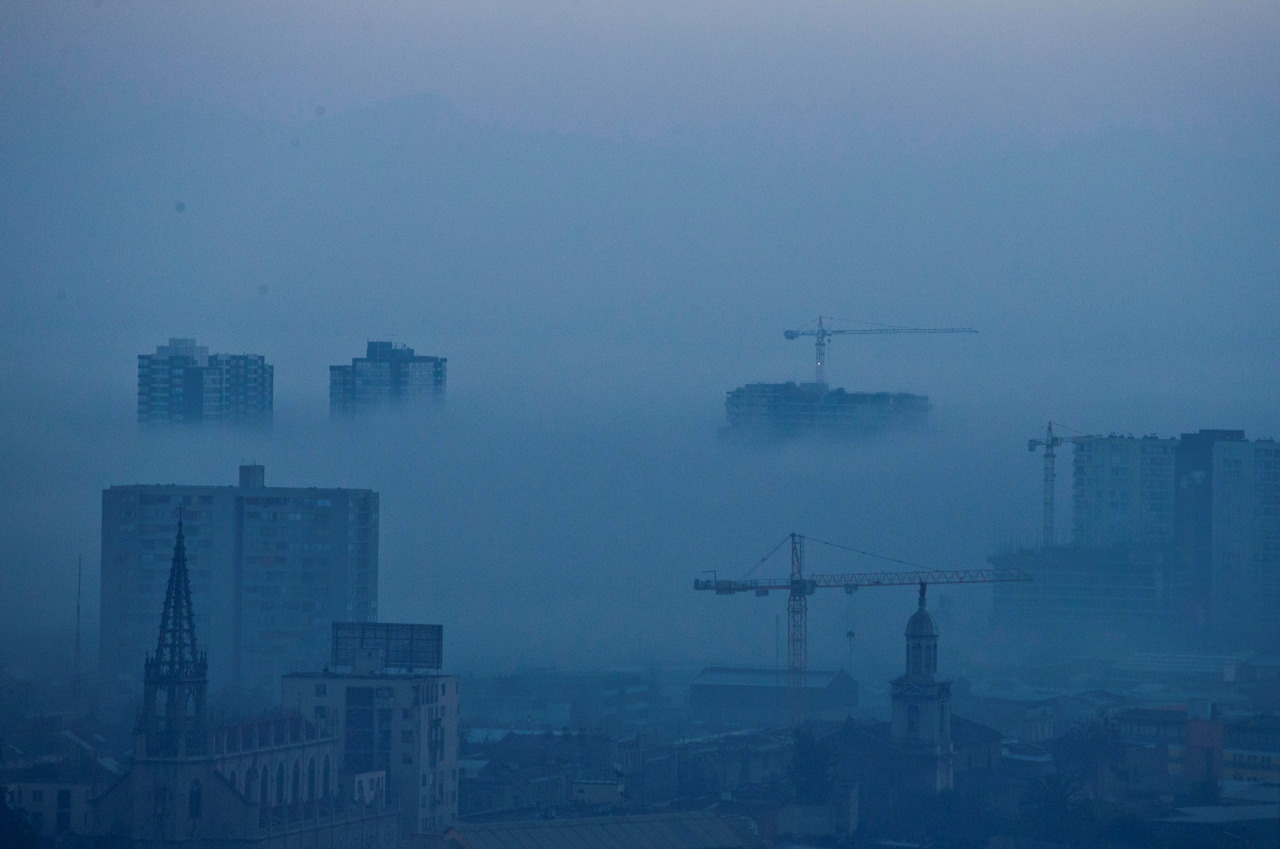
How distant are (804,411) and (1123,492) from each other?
9777mm

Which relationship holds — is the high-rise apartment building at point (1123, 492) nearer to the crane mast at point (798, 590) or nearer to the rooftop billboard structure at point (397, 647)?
the crane mast at point (798, 590)

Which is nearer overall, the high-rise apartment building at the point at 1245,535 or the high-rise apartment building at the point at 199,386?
the high-rise apartment building at the point at 199,386

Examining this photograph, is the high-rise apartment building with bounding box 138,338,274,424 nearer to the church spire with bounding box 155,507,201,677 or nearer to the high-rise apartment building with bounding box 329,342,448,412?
the high-rise apartment building with bounding box 329,342,448,412

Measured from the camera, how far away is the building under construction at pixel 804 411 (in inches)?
2359

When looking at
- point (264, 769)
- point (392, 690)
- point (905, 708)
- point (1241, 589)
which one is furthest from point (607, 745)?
point (1241, 589)

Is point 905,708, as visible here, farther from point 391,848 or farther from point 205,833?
→ point 205,833

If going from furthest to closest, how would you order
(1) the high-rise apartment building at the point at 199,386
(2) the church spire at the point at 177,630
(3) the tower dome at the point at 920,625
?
1. (1) the high-rise apartment building at the point at 199,386
2. (3) the tower dome at the point at 920,625
3. (2) the church spire at the point at 177,630

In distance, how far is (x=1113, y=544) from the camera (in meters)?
62.3

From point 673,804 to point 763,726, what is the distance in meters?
14.2

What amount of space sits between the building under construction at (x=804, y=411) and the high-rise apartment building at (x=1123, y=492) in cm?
639

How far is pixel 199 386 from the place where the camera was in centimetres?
4528

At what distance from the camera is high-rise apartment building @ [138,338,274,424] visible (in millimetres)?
44969

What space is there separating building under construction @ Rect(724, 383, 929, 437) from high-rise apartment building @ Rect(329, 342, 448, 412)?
13.0 metres

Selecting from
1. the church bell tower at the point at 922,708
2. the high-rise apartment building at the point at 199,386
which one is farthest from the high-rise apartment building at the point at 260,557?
the church bell tower at the point at 922,708
